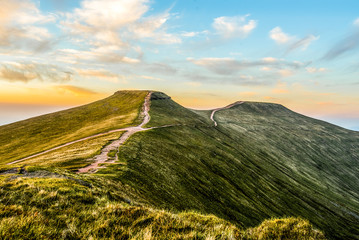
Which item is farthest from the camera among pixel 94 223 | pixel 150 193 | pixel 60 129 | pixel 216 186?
pixel 60 129

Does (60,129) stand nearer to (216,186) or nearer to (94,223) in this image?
(216,186)

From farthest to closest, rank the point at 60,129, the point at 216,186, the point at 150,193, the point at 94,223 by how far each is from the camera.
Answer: the point at 60,129 < the point at 216,186 < the point at 150,193 < the point at 94,223

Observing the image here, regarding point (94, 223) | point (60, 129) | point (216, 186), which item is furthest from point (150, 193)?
point (60, 129)

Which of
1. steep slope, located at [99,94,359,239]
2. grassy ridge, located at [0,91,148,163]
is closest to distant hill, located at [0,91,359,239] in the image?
steep slope, located at [99,94,359,239]

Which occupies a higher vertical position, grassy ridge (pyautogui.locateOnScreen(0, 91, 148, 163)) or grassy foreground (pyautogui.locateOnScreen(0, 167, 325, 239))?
grassy foreground (pyautogui.locateOnScreen(0, 167, 325, 239))

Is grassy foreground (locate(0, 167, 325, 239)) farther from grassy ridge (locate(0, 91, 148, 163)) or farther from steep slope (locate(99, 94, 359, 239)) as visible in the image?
grassy ridge (locate(0, 91, 148, 163))

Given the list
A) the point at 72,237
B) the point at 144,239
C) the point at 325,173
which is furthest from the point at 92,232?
the point at 325,173

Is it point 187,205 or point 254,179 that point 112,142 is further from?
point 254,179

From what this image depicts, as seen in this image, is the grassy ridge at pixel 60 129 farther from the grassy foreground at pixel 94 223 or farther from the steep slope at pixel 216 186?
the grassy foreground at pixel 94 223

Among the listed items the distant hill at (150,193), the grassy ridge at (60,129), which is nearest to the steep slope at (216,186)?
the distant hill at (150,193)

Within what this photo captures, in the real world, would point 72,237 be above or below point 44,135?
above

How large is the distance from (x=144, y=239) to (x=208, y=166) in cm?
6010

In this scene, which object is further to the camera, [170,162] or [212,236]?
Answer: [170,162]

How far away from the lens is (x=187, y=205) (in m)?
31.8
